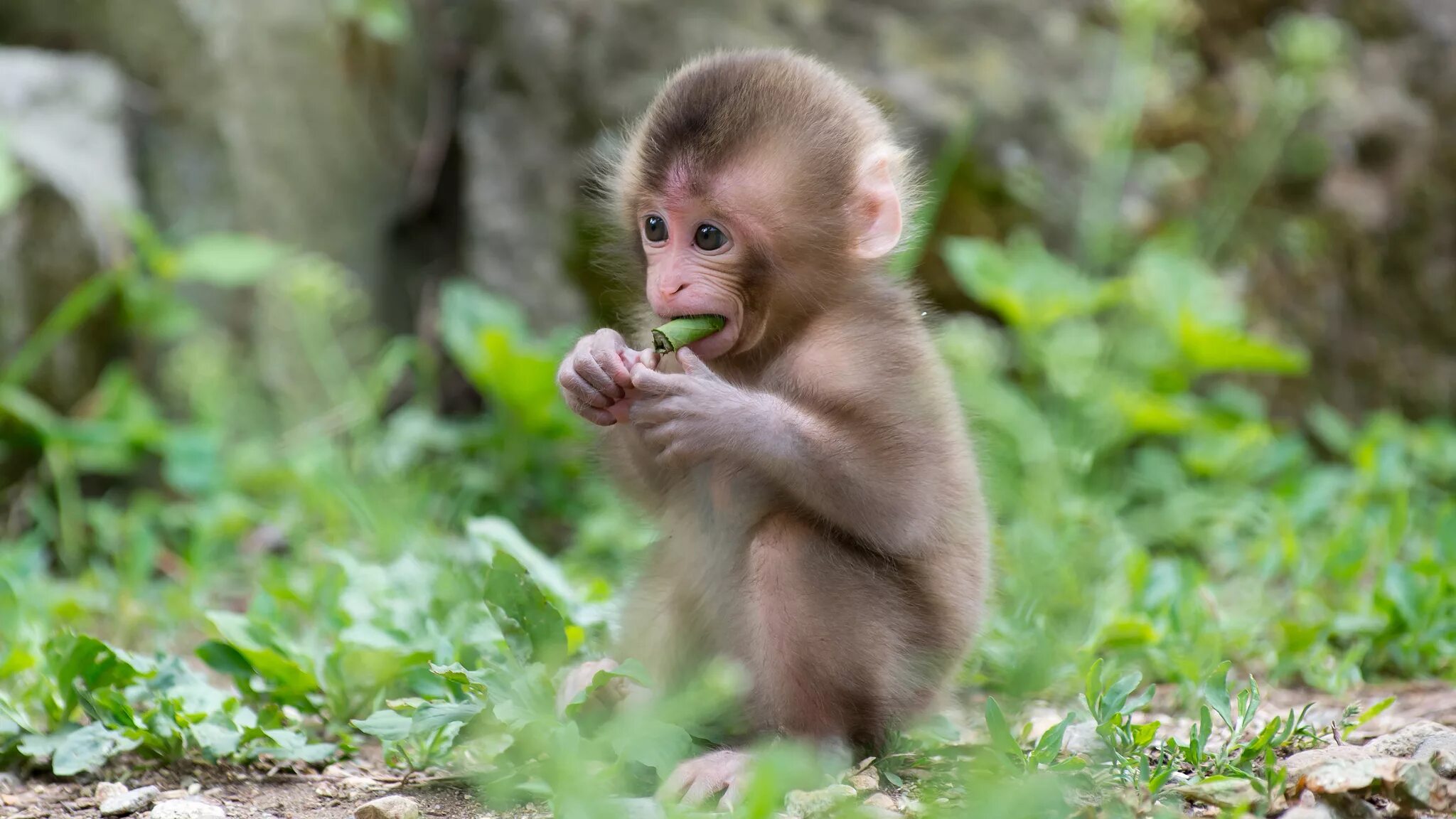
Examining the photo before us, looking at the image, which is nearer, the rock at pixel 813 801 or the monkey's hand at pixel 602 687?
the rock at pixel 813 801

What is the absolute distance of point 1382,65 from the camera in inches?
267

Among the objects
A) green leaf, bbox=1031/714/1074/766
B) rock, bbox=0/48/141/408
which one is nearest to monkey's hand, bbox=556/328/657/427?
green leaf, bbox=1031/714/1074/766

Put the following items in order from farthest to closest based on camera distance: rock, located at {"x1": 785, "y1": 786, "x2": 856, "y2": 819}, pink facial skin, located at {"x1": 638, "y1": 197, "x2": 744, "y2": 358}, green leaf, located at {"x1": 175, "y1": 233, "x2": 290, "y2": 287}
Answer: green leaf, located at {"x1": 175, "y1": 233, "x2": 290, "y2": 287} → pink facial skin, located at {"x1": 638, "y1": 197, "x2": 744, "y2": 358} → rock, located at {"x1": 785, "y1": 786, "x2": 856, "y2": 819}

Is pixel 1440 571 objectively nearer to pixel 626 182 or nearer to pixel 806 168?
pixel 806 168

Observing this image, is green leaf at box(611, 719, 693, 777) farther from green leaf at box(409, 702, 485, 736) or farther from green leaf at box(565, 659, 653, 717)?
green leaf at box(409, 702, 485, 736)

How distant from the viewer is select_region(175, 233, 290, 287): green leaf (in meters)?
5.82

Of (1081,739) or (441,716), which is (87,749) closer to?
(441,716)

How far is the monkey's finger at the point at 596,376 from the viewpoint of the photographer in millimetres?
3188

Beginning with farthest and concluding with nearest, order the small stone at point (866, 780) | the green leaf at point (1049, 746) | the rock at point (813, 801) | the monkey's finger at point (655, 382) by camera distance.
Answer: the monkey's finger at point (655, 382) < the small stone at point (866, 780) < the green leaf at point (1049, 746) < the rock at point (813, 801)

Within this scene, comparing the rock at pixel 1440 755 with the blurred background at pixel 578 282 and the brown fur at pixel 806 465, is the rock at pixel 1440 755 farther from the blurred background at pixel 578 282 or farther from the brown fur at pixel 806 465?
the blurred background at pixel 578 282

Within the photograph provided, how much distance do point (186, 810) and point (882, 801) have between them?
1400 mm

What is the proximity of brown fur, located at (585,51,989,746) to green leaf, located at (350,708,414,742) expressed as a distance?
25.4 inches

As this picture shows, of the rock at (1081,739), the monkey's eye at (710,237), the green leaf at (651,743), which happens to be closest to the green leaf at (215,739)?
the green leaf at (651,743)

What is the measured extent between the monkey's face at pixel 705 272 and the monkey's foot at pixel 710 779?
95 cm
